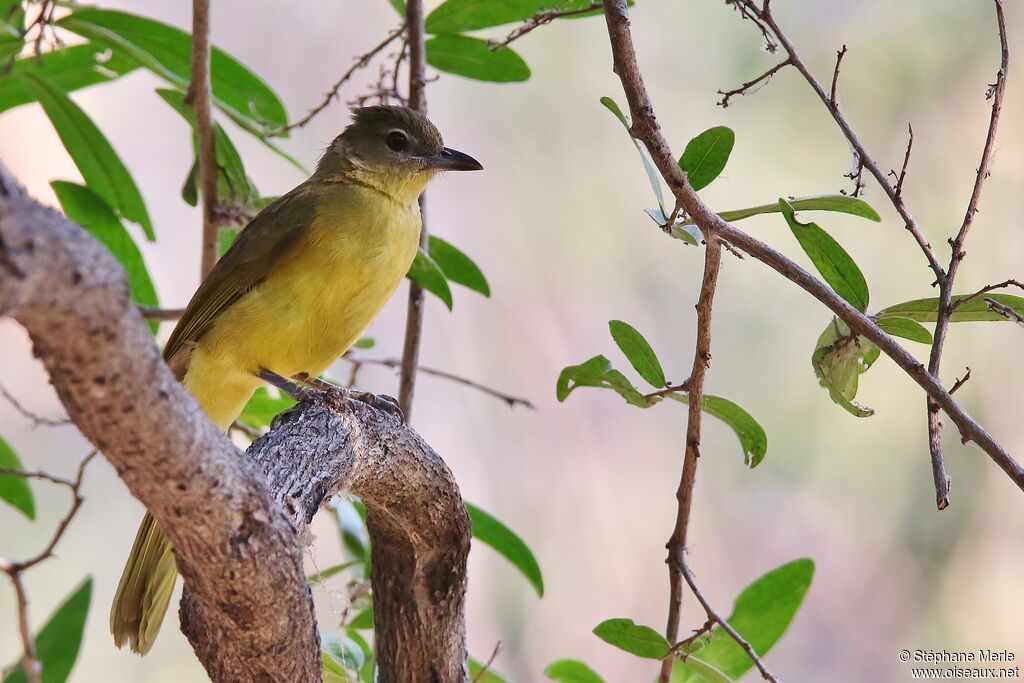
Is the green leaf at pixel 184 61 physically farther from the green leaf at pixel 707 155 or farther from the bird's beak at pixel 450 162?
the green leaf at pixel 707 155

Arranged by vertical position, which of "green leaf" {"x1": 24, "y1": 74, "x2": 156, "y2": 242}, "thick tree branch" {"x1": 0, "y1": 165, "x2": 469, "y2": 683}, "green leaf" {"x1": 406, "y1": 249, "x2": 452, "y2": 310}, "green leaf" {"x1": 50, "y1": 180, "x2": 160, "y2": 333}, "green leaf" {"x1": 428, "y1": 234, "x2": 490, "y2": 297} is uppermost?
"green leaf" {"x1": 24, "y1": 74, "x2": 156, "y2": 242}

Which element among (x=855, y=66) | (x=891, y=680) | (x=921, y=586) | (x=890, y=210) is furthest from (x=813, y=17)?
(x=891, y=680)

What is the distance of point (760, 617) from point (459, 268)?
4.03ft

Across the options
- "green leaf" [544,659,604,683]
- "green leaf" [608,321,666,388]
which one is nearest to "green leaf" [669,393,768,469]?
"green leaf" [608,321,666,388]

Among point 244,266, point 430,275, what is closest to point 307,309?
point 244,266

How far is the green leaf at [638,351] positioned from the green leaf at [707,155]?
13.9 inches

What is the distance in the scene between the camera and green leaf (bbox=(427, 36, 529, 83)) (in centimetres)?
313

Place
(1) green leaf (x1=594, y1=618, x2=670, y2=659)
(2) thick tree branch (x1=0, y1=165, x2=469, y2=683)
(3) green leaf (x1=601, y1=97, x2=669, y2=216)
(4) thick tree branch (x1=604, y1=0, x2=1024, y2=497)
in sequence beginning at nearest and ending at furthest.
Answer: (2) thick tree branch (x1=0, y1=165, x2=469, y2=683)
(4) thick tree branch (x1=604, y1=0, x2=1024, y2=497)
(3) green leaf (x1=601, y1=97, x2=669, y2=216)
(1) green leaf (x1=594, y1=618, x2=670, y2=659)

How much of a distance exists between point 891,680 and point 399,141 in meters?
4.95

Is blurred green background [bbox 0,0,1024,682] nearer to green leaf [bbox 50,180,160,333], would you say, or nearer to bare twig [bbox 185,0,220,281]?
green leaf [bbox 50,180,160,333]

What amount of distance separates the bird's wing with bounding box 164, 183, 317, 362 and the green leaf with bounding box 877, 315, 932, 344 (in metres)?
1.43

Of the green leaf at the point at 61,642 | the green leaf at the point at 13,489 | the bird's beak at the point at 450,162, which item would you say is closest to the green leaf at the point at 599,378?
the bird's beak at the point at 450,162

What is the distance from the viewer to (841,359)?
2314 mm

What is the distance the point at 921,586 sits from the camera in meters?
6.41
